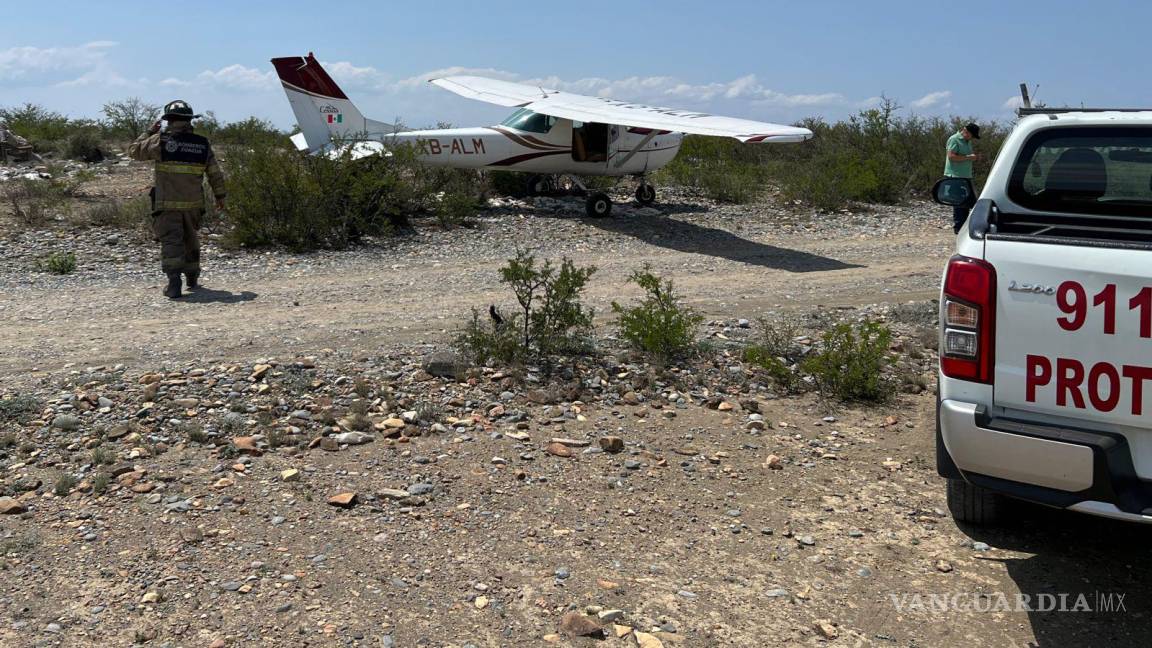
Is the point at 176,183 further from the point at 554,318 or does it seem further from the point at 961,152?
the point at 961,152

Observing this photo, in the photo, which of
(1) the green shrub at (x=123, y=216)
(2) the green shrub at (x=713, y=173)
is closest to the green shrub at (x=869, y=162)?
(2) the green shrub at (x=713, y=173)

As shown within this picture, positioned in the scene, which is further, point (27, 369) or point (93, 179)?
point (93, 179)

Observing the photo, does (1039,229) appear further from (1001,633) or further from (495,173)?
(495,173)

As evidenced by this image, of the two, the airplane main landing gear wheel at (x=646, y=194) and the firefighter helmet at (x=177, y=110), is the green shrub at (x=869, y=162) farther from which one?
the firefighter helmet at (x=177, y=110)

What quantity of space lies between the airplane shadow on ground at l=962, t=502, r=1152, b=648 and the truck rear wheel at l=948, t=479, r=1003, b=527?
0.22 ft

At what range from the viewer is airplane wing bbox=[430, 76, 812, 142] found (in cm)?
1323

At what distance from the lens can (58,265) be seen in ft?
35.8

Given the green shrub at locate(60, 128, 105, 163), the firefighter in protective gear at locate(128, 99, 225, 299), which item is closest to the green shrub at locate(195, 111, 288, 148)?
the green shrub at locate(60, 128, 105, 163)

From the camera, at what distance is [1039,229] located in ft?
13.1

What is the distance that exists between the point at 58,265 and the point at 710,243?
27.7 ft

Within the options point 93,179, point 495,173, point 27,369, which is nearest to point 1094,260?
point 27,369

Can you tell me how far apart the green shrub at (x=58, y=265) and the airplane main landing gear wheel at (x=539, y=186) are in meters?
8.52

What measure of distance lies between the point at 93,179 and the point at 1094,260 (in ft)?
61.3

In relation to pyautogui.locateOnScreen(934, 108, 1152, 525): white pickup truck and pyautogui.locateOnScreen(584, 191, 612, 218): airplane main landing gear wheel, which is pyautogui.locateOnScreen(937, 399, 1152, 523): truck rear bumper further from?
pyautogui.locateOnScreen(584, 191, 612, 218): airplane main landing gear wheel
